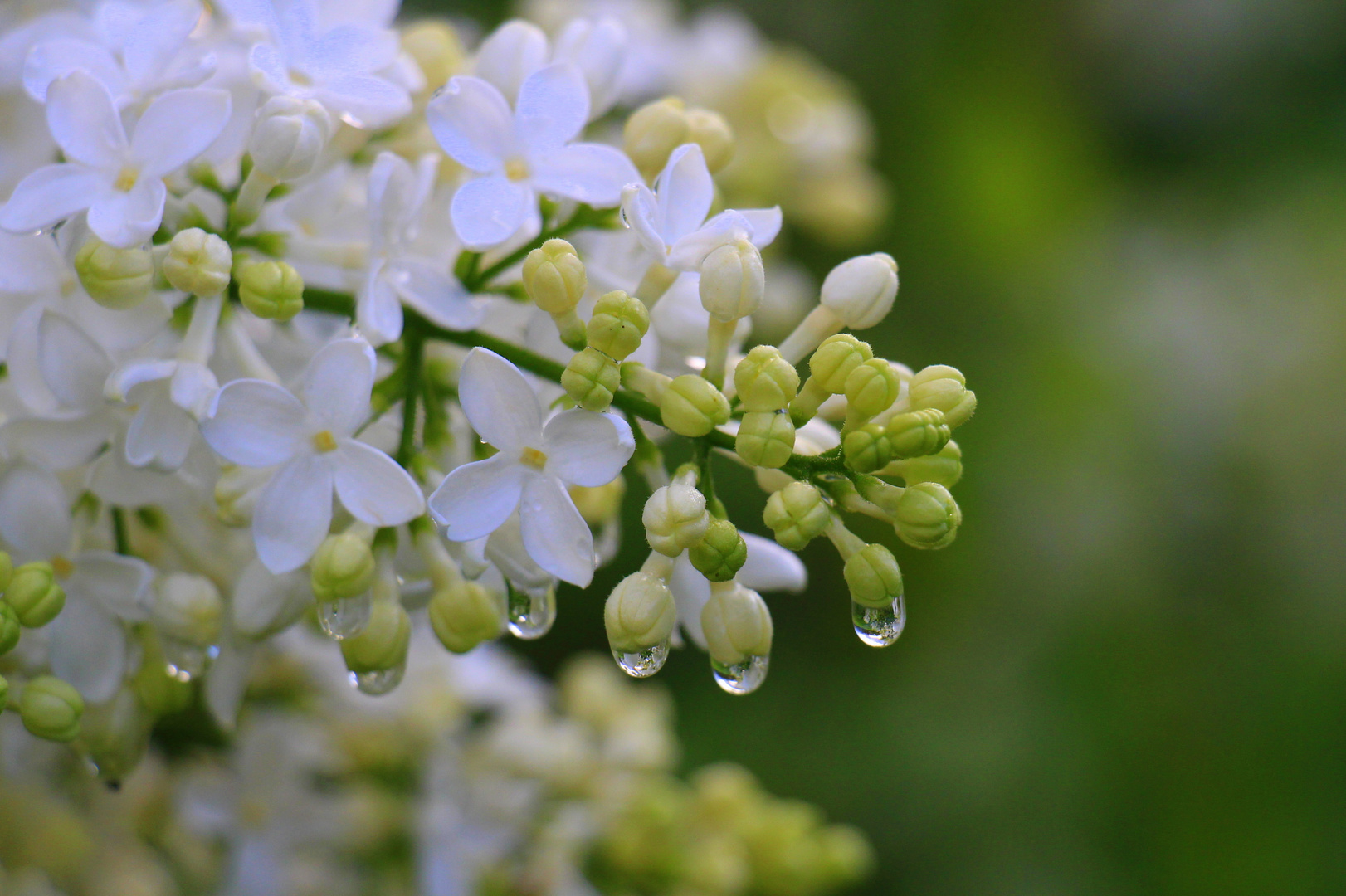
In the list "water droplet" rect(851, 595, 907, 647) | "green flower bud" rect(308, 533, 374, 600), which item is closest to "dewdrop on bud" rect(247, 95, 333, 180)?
"green flower bud" rect(308, 533, 374, 600)

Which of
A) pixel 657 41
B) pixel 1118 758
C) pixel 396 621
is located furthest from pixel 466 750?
pixel 1118 758

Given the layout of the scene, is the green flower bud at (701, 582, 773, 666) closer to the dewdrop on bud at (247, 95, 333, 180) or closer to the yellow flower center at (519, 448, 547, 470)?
the yellow flower center at (519, 448, 547, 470)

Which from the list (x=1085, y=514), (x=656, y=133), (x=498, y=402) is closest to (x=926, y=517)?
(x=498, y=402)

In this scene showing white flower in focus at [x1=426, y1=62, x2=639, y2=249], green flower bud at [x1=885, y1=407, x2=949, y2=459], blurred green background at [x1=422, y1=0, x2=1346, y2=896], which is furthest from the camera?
blurred green background at [x1=422, y1=0, x2=1346, y2=896]

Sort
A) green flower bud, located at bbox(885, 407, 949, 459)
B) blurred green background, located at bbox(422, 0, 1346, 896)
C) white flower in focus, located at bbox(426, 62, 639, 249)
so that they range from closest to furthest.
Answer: green flower bud, located at bbox(885, 407, 949, 459), white flower in focus, located at bbox(426, 62, 639, 249), blurred green background, located at bbox(422, 0, 1346, 896)

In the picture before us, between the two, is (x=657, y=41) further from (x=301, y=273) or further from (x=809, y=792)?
(x=809, y=792)
